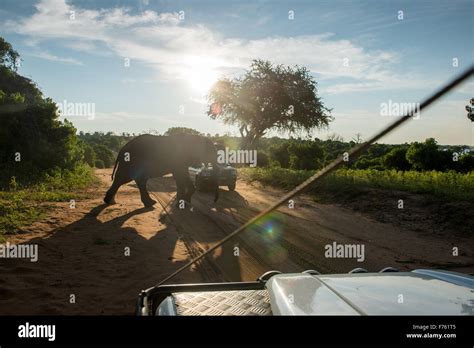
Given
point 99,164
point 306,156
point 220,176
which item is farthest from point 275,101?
point 99,164

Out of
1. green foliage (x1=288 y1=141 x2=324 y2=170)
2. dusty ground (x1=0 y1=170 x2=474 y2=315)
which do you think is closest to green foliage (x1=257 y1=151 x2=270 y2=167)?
green foliage (x1=288 y1=141 x2=324 y2=170)

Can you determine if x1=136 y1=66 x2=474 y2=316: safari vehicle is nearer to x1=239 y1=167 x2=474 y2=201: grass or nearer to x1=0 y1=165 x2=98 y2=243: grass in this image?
x1=0 y1=165 x2=98 y2=243: grass

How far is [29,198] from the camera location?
12.1m

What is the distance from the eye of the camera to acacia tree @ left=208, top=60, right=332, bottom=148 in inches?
1356

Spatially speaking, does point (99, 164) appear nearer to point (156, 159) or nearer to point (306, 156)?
point (306, 156)

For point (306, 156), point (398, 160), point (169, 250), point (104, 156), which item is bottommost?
point (169, 250)

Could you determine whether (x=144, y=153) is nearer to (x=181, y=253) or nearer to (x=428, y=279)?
(x=181, y=253)

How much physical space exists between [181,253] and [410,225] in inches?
252

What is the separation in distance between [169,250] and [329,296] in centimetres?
544

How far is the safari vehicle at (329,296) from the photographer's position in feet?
6.24

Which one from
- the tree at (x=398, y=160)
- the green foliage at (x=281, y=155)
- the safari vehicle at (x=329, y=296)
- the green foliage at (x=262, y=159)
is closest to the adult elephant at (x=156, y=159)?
the safari vehicle at (x=329, y=296)

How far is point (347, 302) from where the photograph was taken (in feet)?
6.43
